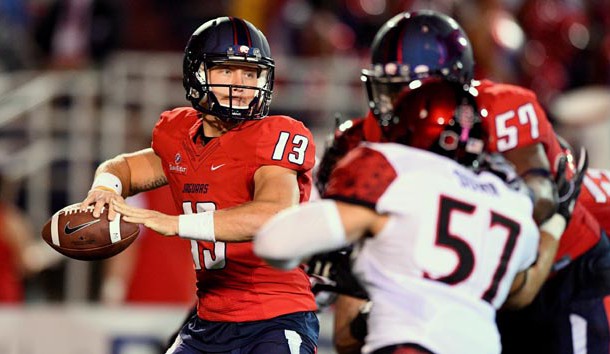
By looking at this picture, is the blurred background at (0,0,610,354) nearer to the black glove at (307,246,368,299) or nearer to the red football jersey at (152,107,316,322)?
the black glove at (307,246,368,299)

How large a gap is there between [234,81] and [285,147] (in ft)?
1.27

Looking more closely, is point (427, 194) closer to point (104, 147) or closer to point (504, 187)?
point (504, 187)

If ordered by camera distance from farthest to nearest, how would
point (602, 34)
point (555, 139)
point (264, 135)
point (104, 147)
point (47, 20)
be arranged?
point (602, 34) < point (47, 20) < point (104, 147) < point (555, 139) < point (264, 135)

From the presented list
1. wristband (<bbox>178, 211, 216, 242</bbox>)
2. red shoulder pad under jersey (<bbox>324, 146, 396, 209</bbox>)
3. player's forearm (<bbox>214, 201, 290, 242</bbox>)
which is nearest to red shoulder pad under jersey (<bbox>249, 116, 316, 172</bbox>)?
player's forearm (<bbox>214, 201, 290, 242</bbox>)

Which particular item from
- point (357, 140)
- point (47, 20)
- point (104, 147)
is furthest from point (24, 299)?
point (357, 140)

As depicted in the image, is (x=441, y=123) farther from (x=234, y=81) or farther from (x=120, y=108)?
(x=120, y=108)

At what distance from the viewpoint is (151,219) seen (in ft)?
13.0

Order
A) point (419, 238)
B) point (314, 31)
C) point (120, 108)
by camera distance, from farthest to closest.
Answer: point (314, 31)
point (120, 108)
point (419, 238)

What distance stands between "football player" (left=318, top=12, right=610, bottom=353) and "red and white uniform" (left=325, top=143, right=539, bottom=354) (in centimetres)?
122

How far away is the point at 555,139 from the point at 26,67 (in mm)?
5377

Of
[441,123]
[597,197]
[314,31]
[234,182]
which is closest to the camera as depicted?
[441,123]

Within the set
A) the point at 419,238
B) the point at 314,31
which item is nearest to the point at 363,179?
the point at 419,238

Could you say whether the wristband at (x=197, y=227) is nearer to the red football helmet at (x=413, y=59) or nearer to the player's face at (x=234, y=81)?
the player's face at (x=234, y=81)

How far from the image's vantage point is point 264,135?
4285 mm
